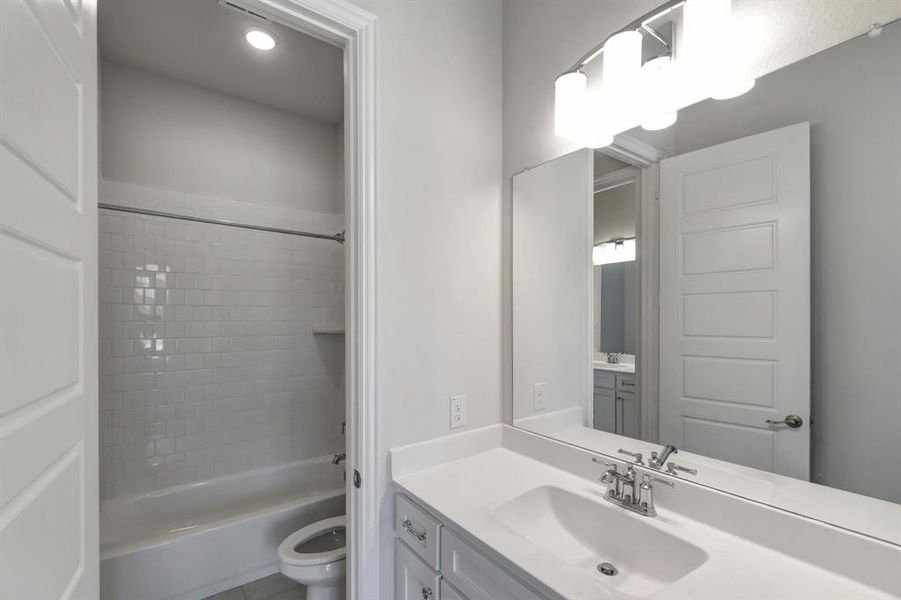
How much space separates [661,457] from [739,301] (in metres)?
0.46

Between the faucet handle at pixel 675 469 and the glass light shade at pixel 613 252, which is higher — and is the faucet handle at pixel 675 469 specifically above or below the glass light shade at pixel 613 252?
below

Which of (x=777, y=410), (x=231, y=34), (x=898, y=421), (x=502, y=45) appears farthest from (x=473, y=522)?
(x=231, y=34)

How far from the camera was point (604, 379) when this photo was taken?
1298mm

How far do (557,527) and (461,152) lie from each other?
4.31 feet

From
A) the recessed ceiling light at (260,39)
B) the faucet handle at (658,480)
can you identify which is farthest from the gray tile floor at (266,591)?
the recessed ceiling light at (260,39)

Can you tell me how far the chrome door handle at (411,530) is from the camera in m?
1.14

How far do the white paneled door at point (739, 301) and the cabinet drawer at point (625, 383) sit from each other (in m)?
0.09

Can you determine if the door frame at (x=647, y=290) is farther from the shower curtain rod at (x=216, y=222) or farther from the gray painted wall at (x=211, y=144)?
the gray painted wall at (x=211, y=144)

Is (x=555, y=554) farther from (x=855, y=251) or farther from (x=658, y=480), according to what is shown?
(x=855, y=251)

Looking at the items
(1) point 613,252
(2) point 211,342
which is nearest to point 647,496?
(1) point 613,252

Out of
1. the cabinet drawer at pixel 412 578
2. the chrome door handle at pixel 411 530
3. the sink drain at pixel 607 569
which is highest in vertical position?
the chrome door handle at pixel 411 530

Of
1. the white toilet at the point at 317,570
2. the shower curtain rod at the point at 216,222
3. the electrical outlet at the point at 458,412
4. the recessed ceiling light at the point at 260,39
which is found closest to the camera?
the electrical outlet at the point at 458,412

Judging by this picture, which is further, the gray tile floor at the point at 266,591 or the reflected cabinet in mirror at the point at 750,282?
the gray tile floor at the point at 266,591
